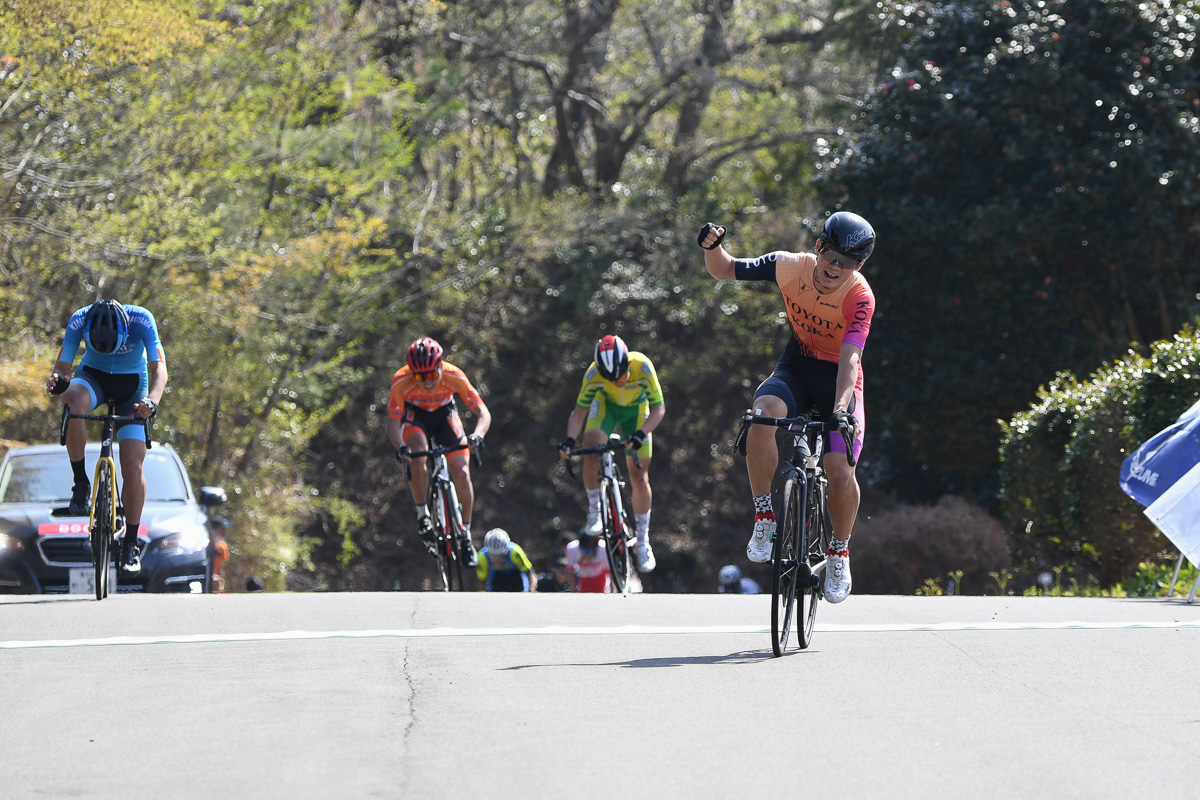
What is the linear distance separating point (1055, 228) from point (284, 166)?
1097 centimetres

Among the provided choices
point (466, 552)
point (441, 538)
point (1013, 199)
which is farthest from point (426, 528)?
point (1013, 199)

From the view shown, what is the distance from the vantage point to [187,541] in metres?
13.9

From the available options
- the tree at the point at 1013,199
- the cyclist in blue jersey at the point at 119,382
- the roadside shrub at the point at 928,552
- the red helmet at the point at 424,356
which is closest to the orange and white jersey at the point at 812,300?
the cyclist in blue jersey at the point at 119,382

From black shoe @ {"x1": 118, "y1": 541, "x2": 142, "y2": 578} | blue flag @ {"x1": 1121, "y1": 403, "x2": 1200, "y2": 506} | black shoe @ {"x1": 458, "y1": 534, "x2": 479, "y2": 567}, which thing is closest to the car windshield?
black shoe @ {"x1": 458, "y1": 534, "x2": 479, "y2": 567}

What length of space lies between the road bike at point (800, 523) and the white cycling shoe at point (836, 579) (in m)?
0.04

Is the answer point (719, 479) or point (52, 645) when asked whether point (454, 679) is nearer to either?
point (52, 645)

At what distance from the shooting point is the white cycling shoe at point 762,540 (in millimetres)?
8320

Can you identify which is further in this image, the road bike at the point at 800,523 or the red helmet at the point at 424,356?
the red helmet at the point at 424,356

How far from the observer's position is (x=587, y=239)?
3112cm

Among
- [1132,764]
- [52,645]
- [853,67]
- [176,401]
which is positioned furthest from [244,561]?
[1132,764]

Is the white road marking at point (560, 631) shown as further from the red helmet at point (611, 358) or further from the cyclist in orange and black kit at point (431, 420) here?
the cyclist in orange and black kit at point (431, 420)

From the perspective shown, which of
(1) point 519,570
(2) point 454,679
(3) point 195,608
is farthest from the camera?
(1) point 519,570

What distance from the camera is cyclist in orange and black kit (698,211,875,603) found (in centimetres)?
839

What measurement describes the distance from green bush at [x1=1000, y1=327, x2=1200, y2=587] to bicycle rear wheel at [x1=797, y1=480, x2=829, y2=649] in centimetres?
657
